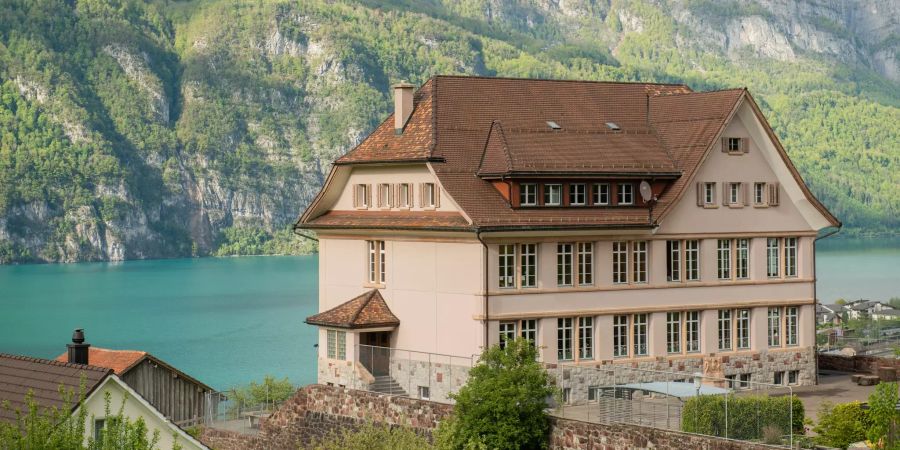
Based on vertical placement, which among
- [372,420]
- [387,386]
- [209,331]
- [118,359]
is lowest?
[209,331]

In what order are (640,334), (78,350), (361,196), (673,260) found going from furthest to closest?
(361,196)
(673,260)
(640,334)
(78,350)

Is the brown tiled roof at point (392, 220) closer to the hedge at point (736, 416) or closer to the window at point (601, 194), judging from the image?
the window at point (601, 194)

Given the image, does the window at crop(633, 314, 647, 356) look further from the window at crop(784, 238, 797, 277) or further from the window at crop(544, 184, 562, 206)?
the window at crop(784, 238, 797, 277)

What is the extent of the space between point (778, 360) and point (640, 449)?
53.6ft

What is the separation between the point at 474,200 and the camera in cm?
4894

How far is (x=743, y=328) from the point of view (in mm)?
53406

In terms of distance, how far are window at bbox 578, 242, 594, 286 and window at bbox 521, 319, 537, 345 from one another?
1912 mm

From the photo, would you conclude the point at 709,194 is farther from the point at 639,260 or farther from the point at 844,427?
the point at 844,427

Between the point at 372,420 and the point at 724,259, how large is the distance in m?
13.2

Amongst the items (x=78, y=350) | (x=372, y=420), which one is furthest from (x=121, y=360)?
(x=78, y=350)

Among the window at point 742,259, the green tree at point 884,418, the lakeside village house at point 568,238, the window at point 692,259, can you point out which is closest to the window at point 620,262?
the lakeside village house at point 568,238

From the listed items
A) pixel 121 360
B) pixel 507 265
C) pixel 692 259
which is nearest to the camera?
pixel 507 265

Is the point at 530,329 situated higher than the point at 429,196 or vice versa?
the point at 429,196

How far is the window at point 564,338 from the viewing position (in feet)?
162
